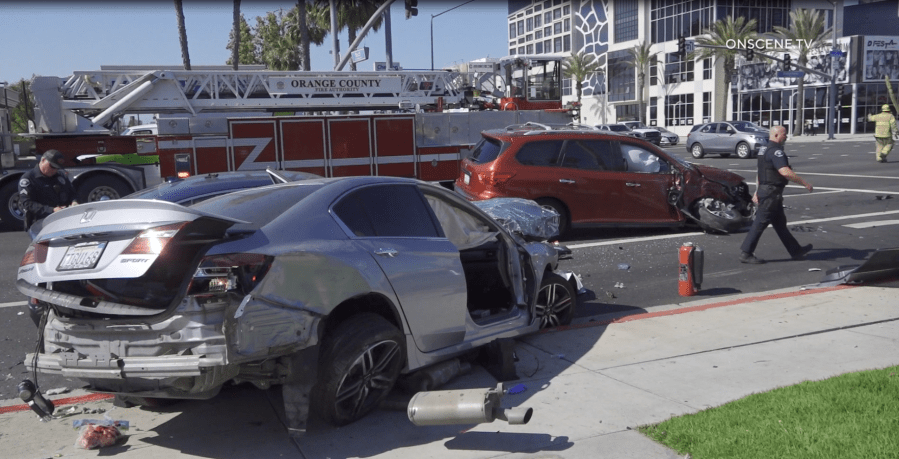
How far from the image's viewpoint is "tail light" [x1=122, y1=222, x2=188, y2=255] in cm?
417

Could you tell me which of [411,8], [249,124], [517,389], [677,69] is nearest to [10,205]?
[249,124]

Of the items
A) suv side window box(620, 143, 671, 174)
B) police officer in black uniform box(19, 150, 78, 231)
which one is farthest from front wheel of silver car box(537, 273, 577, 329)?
suv side window box(620, 143, 671, 174)

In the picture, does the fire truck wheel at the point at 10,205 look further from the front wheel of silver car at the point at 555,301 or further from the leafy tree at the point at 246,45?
the leafy tree at the point at 246,45

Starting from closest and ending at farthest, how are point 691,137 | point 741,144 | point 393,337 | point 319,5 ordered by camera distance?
point 393,337, point 741,144, point 691,137, point 319,5

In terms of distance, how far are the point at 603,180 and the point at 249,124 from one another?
7.29 m

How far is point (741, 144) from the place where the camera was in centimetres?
3291

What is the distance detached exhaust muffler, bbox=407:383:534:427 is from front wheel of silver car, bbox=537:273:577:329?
2.52 meters

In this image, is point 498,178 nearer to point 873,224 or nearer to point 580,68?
point 873,224

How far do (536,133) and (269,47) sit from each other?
38.4 meters

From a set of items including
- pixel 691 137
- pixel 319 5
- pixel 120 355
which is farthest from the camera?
pixel 319 5

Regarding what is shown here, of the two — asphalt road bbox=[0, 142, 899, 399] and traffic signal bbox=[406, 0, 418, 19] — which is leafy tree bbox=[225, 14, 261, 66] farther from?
asphalt road bbox=[0, 142, 899, 399]

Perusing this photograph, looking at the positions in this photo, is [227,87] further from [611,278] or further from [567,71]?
[567,71]

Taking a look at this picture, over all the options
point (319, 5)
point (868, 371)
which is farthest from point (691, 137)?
point (868, 371)

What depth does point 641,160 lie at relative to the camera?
41.5 ft
